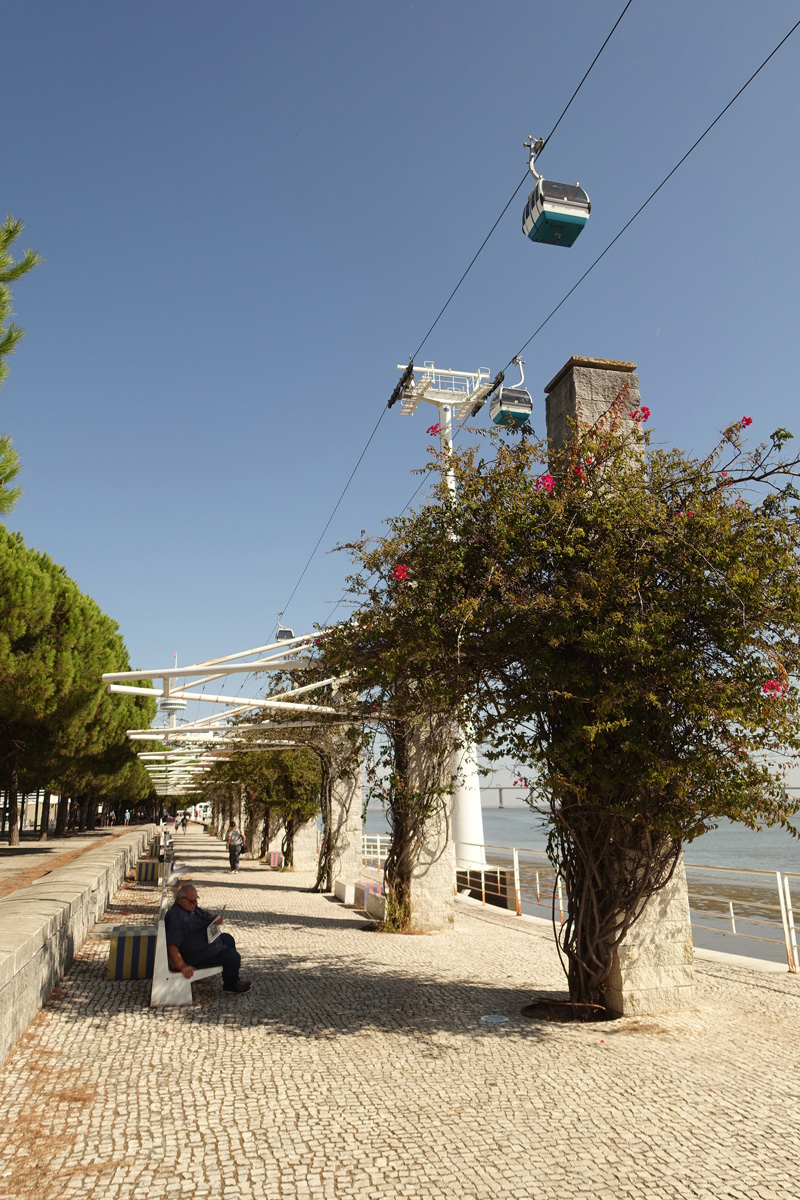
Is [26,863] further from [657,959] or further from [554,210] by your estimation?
[554,210]

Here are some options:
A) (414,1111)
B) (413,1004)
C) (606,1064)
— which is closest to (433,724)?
(413,1004)

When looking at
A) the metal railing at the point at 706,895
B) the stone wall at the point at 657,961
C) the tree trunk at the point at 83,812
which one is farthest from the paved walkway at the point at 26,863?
the tree trunk at the point at 83,812

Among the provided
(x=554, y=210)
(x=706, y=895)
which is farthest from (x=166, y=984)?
(x=554, y=210)

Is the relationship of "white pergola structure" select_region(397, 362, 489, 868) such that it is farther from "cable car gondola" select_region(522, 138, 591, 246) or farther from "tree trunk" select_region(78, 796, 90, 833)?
"tree trunk" select_region(78, 796, 90, 833)

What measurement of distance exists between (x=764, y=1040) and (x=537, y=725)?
2.64 metres

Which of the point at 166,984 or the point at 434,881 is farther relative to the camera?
the point at 434,881

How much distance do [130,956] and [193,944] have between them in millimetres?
1205

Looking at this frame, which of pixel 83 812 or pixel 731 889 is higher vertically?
pixel 83 812

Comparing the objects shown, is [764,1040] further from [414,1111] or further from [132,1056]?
[132,1056]

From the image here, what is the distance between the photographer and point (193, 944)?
6828 millimetres

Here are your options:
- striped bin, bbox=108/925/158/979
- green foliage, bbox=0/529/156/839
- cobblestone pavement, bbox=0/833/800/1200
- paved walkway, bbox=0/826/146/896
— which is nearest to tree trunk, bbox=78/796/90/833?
green foliage, bbox=0/529/156/839

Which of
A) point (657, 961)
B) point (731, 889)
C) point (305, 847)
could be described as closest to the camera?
point (657, 961)

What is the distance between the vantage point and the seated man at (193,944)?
22.2 ft

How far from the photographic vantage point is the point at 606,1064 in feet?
16.2
